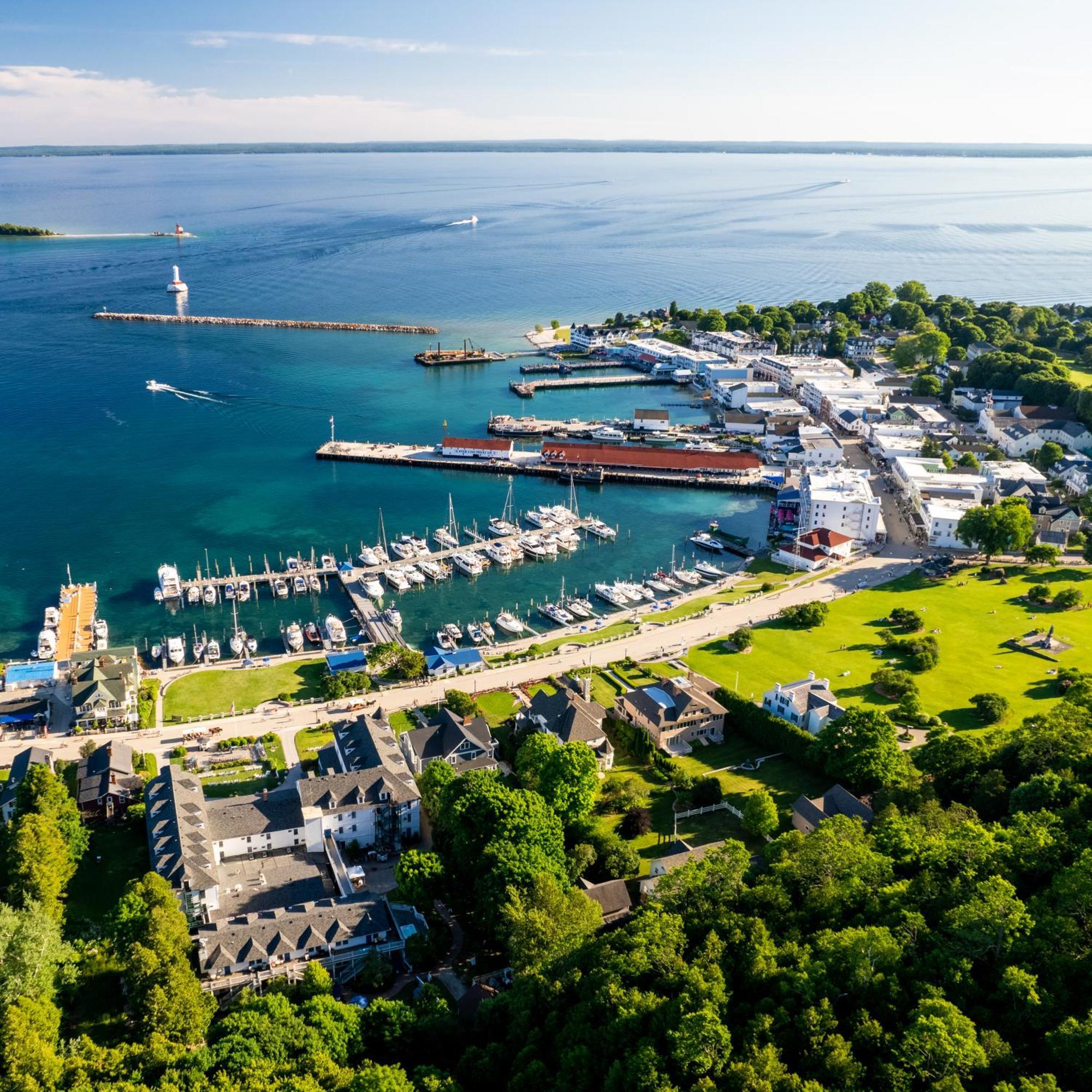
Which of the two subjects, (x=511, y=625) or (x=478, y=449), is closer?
(x=511, y=625)

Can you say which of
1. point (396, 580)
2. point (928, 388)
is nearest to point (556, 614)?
point (396, 580)

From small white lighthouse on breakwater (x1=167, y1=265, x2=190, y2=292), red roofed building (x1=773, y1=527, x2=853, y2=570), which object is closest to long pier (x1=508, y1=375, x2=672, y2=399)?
red roofed building (x1=773, y1=527, x2=853, y2=570)

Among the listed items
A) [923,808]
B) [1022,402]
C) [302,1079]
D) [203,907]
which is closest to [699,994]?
[302,1079]

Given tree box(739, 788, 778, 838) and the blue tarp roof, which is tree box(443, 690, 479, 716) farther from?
tree box(739, 788, 778, 838)

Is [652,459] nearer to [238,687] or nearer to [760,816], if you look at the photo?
[238,687]

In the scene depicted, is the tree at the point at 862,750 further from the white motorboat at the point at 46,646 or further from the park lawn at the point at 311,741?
the white motorboat at the point at 46,646

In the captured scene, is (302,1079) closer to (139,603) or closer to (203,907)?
(203,907)

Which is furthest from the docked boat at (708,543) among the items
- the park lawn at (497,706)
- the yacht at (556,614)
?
the park lawn at (497,706)
